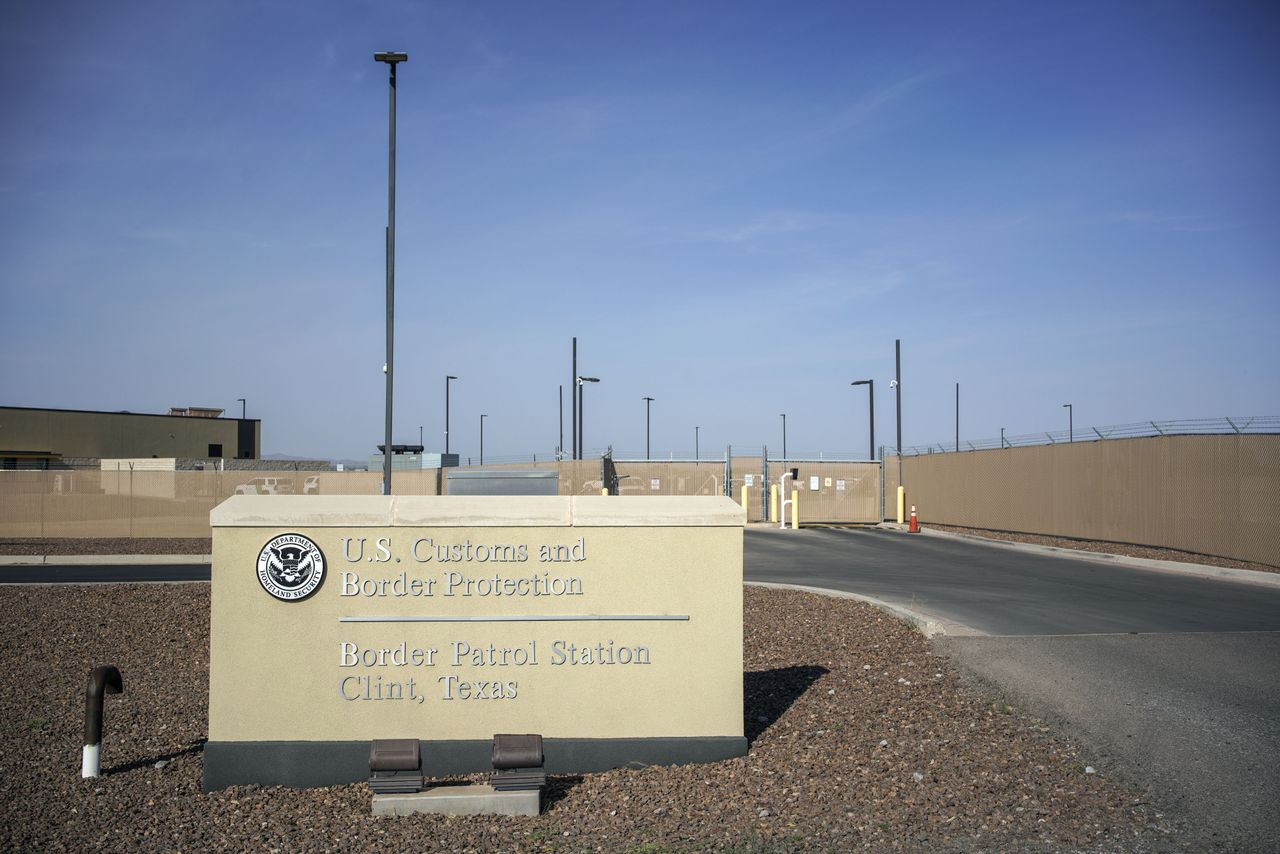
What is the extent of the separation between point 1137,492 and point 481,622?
2025cm

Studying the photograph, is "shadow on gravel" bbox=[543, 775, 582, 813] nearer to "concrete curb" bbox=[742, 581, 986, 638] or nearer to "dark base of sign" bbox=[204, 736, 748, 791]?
"dark base of sign" bbox=[204, 736, 748, 791]

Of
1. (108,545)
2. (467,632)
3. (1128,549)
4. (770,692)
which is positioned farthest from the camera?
(108,545)

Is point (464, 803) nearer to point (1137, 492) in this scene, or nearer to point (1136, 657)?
point (1136, 657)

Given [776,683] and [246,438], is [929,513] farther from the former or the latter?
[246,438]

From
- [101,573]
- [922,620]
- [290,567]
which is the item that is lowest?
[101,573]

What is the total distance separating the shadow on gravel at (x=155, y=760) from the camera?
23.0 feet

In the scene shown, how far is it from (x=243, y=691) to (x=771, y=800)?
10.7 feet

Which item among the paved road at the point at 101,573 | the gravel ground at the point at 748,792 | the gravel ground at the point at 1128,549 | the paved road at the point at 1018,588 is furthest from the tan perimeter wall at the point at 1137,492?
the paved road at the point at 101,573

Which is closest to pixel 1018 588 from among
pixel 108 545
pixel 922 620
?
pixel 922 620

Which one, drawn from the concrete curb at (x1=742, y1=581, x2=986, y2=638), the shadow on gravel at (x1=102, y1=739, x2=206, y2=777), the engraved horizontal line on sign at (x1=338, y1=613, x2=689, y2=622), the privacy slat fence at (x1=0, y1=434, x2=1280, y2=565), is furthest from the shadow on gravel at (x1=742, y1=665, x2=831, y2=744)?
the privacy slat fence at (x1=0, y1=434, x2=1280, y2=565)

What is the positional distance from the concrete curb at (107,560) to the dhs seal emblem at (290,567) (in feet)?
51.7

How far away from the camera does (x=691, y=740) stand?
22.3 feet

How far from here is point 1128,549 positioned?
22156 millimetres

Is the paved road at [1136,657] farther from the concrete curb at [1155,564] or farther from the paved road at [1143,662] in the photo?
the concrete curb at [1155,564]
